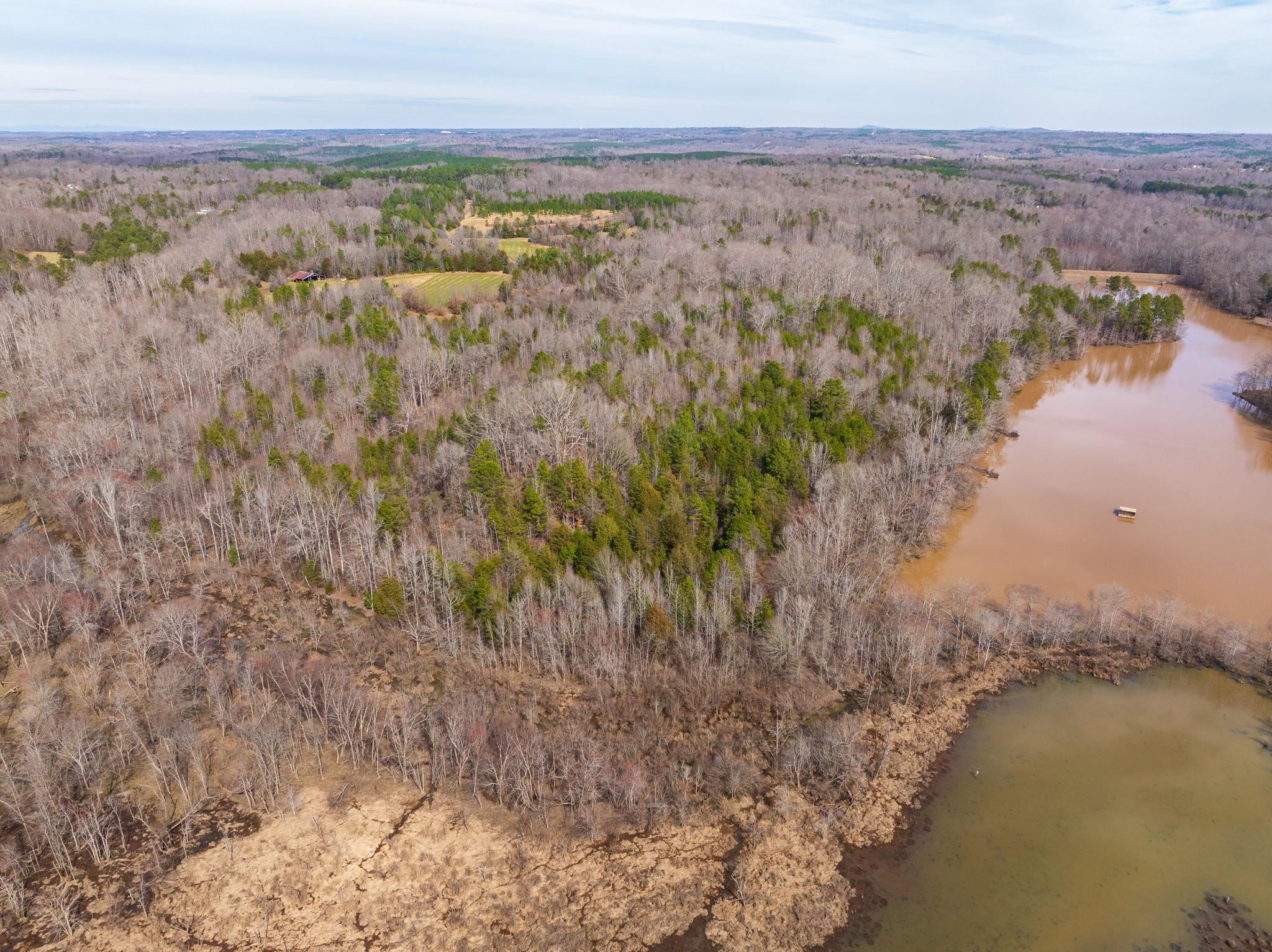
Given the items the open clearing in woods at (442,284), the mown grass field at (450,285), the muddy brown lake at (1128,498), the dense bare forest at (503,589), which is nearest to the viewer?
the dense bare forest at (503,589)

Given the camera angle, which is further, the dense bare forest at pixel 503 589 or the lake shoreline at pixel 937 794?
the dense bare forest at pixel 503 589

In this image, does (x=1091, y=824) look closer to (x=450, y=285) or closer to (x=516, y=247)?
(x=450, y=285)

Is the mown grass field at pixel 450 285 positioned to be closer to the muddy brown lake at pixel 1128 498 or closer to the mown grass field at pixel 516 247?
the mown grass field at pixel 516 247

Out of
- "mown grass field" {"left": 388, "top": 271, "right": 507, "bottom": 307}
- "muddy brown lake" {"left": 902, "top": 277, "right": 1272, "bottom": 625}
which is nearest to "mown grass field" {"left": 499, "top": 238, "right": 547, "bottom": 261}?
"mown grass field" {"left": 388, "top": 271, "right": 507, "bottom": 307}

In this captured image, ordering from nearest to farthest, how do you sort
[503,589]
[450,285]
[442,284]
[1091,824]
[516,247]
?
1. [1091,824]
2. [503,589]
3. [450,285]
4. [442,284]
5. [516,247]

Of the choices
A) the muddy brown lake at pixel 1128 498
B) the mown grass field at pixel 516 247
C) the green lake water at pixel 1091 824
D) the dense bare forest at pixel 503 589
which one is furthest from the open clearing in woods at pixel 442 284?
the green lake water at pixel 1091 824

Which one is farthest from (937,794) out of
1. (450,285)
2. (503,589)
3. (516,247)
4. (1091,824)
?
(516,247)

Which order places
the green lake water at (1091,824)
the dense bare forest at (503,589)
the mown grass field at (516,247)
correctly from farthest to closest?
the mown grass field at (516,247) < the dense bare forest at (503,589) < the green lake water at (1091,824)
